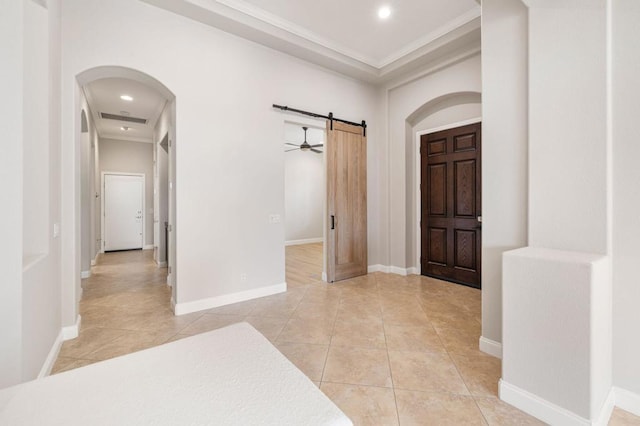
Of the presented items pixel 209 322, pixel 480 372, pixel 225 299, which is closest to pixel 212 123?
pixel 225 299

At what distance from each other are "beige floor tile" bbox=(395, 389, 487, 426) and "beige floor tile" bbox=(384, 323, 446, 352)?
590 mm

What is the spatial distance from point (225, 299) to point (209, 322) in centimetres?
50

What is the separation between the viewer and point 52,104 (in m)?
2.27

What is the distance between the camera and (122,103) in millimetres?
5230

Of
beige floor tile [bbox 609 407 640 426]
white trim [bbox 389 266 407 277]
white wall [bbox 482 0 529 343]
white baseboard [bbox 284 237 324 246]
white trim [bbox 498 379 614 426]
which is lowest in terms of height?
beige floor tile [bbox 609 407 640 426]

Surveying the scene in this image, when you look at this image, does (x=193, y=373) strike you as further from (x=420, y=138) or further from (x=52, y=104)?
(x=420, y=138)

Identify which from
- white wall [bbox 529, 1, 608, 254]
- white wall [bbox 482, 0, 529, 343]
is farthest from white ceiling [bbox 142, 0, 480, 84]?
white wall [bbox 529, 1, 608, 254]

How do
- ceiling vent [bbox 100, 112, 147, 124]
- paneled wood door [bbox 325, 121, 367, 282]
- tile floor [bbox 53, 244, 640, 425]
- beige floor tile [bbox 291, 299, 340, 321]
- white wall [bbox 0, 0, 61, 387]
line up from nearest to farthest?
white wall [bbox 0, 0, 61, 387] → tile floor [bbox 53, 244, 640, 425] → beige floor tile [bbox 291, 299, 340, 321] → paneled wood door [bbox 325, 121, 367, 282] → ceiling vent [bbox 100, 112, 147, 124]

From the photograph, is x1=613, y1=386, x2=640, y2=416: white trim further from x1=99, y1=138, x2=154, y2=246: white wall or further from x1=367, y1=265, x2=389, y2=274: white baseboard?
x1=99, y1=138, x2=154, y2=246: white wall

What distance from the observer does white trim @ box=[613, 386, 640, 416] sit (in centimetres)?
169

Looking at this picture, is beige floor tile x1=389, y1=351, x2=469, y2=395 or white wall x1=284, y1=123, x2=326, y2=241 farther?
white wall x1=284, y1=123, x2=326, y2=241

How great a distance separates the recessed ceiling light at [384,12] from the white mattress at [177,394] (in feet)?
12.5

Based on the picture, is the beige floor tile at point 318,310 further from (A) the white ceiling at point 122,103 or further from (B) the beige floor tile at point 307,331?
(A) the white ceiling at point 122,103

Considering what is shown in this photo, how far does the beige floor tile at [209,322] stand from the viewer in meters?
2.82
